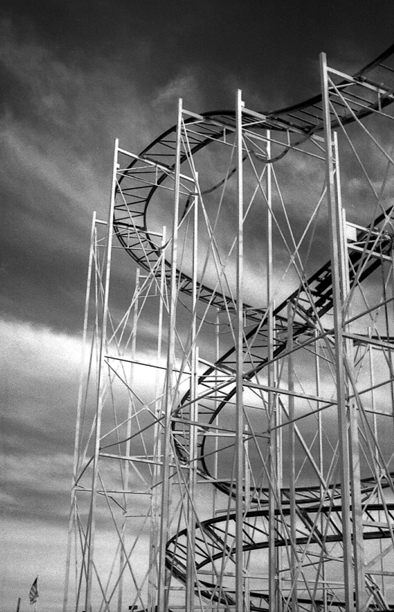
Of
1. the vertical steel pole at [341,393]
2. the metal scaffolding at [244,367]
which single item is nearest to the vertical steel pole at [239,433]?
the metal scaffolding at [244,367]

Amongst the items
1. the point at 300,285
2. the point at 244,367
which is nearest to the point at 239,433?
the point at 300,285

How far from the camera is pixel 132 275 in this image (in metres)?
39.2

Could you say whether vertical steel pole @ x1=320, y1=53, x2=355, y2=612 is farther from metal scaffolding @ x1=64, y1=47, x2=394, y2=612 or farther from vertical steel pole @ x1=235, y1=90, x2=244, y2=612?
vertical steel pole @ x1=235, y1=90, x2=244, y2=612

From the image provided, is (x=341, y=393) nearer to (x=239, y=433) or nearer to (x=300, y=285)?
(x=239, y=433)

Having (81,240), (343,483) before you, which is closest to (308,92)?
(81,240)

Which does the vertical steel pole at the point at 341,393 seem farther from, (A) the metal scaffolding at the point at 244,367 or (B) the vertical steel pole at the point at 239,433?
(B) the vertical steel pole at the point at 239,433

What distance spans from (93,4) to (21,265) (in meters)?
11.3

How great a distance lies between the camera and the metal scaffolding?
13031 mm

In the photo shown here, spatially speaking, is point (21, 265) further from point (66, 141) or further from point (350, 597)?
point (350, 597)

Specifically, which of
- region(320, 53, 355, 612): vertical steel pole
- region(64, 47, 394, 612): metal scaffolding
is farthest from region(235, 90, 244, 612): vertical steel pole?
region(320, 53, 355, 612): vertical steel pole

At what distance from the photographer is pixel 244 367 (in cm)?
2897

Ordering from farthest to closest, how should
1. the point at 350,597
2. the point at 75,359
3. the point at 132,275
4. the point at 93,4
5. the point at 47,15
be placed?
1. the point at 132,275
2. the point at 75,359
3. the point at 47,15
4. the point at 93,4
5. the point at 350,597

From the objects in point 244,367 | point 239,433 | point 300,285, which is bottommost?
point 239,433

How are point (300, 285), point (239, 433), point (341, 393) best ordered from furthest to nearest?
point (300, 285) < point (239, 433) < point (341, 393)
